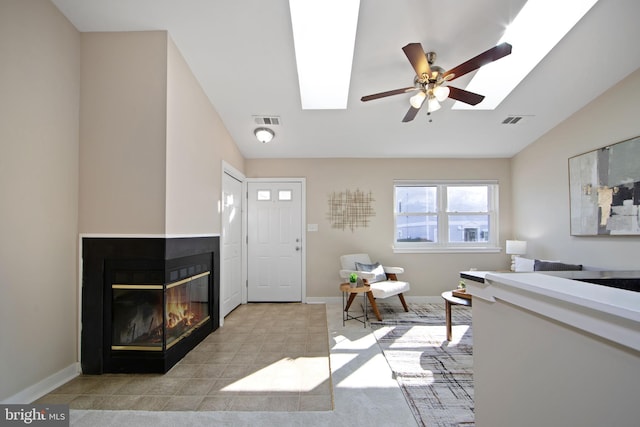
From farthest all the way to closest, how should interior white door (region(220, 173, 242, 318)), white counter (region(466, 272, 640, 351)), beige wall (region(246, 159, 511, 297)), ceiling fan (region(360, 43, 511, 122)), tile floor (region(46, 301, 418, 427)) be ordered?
beige wall (region(246, 159, 511, 297)) → interior white door (region(220, 173, 242, 318)) → ceiling fan (region(360, 43, 511, 122)) → tile floor (region(46, 301, 418, 427)) → white counter (region(466, 272, 640, 351))

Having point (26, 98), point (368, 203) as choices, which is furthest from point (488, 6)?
point (26, 98)

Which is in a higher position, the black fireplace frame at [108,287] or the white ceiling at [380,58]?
the white ceiling at [380,58]

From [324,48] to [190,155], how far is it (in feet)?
5.38

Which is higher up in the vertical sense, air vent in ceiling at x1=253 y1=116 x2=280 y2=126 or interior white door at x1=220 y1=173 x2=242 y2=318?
air vent in ceiling at x1=253 y1=116 x2=280 y2=126

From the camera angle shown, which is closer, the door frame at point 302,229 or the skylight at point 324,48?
the skylight at point 324,48

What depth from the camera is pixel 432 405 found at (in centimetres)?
198

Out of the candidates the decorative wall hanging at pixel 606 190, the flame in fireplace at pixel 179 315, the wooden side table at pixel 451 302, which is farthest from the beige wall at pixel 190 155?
the decorative wall hanging at pixel 606 190

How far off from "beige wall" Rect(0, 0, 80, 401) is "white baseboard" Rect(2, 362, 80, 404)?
34mm

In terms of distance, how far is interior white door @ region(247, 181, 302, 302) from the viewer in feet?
15.4

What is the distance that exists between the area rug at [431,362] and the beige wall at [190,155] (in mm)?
2218

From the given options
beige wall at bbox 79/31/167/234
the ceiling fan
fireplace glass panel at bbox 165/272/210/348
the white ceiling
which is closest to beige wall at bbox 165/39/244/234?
beige wall at bbox 79/31/167/234

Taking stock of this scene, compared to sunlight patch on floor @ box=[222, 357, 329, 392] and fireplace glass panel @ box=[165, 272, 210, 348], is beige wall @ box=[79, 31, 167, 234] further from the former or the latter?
sunlight patch on floor @ box=[222, 357, 329, 392]

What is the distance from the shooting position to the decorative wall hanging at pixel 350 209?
4.68 m

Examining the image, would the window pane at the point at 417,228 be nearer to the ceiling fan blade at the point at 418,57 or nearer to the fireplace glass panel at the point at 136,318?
the ceiling fan blade at the point at 418,57
